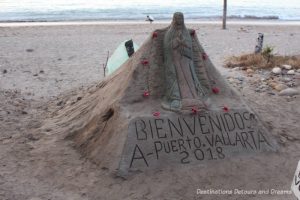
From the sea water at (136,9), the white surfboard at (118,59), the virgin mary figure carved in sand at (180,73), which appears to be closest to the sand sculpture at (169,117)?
the virgin mary figure carved in sand at (180,73)

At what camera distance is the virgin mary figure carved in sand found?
546 centimetres

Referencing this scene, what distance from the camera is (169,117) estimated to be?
17.6 ft

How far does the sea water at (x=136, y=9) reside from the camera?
85.5 ft

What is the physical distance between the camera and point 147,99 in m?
5.58

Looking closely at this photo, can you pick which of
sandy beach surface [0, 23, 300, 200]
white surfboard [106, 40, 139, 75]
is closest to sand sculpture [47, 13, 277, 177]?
sandy beach surface [0, 23, 300, 200]

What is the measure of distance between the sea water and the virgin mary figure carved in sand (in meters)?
19.6

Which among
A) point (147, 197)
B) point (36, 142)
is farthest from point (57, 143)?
point (147, 197)

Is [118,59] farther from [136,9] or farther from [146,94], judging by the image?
[136,9]

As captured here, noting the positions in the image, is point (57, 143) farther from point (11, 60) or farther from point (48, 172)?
point (11, 60)

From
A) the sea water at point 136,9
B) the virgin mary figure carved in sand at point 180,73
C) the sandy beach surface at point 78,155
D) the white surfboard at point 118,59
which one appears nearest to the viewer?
the sandy beach surface at point 78,155

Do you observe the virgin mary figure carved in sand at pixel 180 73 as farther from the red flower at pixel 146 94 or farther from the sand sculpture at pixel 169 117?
the red flower at pixel 146 94

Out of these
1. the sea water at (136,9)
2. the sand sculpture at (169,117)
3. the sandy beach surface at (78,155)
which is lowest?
the sea water at (136,9)

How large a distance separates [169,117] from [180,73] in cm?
57

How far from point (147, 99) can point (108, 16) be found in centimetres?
2118
